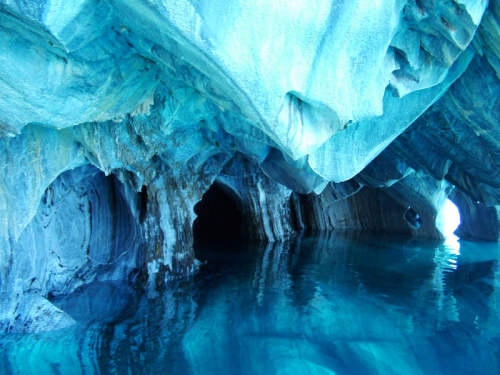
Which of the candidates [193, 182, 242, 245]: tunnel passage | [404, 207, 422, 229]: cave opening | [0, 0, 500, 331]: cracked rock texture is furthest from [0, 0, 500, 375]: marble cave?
[193, 182, 242, 245]: tunnel passage

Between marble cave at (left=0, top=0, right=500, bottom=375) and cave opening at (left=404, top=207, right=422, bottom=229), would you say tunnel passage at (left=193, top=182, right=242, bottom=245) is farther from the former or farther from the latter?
cave opening at (left=404, top=207, right=422, bottom=229)

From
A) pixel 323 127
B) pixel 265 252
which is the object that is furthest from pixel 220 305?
pixel 265 252

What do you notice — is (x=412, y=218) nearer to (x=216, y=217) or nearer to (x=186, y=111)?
(x=216, y=217)

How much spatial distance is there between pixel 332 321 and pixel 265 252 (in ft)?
15.6

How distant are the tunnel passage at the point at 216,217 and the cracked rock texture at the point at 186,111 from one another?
5.41 metres

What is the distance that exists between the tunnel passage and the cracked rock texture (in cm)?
541

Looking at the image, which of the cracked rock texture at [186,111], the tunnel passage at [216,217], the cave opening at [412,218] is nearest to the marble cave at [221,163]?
the cracked rock texture at [186,111]

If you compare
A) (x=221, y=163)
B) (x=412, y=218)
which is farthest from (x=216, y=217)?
(x=221, y=163)

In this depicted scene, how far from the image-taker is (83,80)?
3760 millimetres

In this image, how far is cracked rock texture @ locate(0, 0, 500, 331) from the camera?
10.3ft

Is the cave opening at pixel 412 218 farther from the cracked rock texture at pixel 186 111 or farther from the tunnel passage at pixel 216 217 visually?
the tunnel passage at pixel 216 217

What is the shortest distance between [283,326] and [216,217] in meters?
9.82

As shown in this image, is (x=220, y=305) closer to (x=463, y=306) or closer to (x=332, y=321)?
(x=332, y=321)

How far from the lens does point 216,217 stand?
14.3 metres
